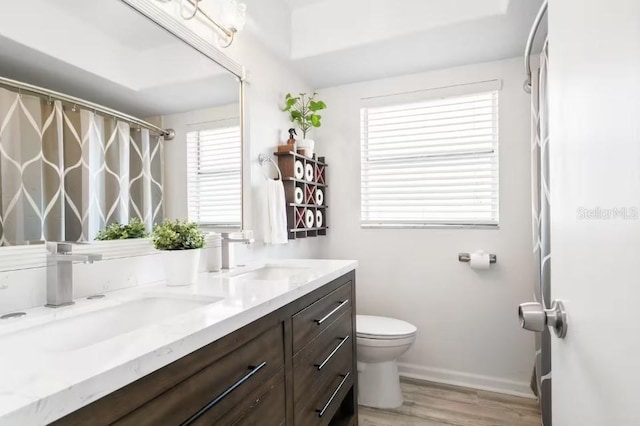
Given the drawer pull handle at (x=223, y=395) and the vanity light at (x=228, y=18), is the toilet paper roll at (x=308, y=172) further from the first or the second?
the drawer pull handle at (x=223, y=395)

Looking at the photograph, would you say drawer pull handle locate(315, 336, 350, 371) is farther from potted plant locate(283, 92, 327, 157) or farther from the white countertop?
potted plant locate(283, 92, 327, 157)

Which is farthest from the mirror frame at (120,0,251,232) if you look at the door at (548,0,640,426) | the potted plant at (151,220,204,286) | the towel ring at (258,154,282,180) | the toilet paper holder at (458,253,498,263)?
the toilet paper holder at (458,253,498,263)

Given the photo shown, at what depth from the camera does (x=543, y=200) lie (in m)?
1.66

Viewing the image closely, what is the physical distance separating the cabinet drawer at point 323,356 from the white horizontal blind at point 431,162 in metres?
1.09

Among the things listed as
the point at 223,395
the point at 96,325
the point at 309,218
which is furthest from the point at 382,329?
the point at 96,325

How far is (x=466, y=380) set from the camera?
2490mm

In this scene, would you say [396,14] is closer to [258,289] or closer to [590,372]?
[258,289]

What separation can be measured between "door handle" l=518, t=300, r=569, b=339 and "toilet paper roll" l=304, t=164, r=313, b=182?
6.25ft

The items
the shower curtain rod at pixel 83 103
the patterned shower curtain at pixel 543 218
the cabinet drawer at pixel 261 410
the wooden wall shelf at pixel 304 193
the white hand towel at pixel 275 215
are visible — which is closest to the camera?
the cabinet drawer at pixel 261 410

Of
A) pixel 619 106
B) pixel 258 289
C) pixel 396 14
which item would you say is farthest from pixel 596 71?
pixel 396 14

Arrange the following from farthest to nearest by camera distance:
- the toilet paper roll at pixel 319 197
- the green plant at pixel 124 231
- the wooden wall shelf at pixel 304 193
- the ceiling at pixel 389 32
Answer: the toilet paper roll at pixel 319 197, the wooden wall shelf at pixel 304 193, the ceiling at pixel 389 32, the green plant at pixel 124 231

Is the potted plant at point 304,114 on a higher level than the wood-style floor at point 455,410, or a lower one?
higher

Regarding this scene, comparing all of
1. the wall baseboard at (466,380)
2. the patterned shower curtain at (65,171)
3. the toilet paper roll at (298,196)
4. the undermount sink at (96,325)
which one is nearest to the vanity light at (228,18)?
the patterned shower curtain at (65,171)

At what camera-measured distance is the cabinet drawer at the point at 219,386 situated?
69 cm
